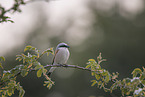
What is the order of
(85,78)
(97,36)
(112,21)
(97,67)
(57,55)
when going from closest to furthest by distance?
(97,67) < (57,55) < (85,78) < (97,36) < (112,21)

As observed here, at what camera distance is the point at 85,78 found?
22.1 metres

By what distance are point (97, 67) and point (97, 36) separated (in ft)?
79.3

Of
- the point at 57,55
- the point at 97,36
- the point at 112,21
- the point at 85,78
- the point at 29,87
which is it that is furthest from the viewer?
the point at 112,21

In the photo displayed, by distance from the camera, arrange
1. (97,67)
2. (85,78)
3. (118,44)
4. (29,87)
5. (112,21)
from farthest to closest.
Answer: (112,21), (118,44), (85,78), (29,87), (97,67)

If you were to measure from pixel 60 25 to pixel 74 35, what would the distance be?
246 cm

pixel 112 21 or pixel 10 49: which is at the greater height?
pixel 112 21

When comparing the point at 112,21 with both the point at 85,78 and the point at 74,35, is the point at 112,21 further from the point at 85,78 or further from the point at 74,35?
the point at 85,78

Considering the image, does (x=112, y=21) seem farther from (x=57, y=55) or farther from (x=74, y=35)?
(x=57, y=55)

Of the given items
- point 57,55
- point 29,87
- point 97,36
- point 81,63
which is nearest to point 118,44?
point 97,36

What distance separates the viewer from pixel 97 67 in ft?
9.41

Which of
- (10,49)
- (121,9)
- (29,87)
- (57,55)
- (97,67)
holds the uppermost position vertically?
(121,9)

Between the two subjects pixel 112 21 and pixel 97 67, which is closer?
pixel 97 67

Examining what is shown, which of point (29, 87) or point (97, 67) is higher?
point (29, 87)

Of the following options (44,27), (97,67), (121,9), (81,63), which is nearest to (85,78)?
(81,63)
